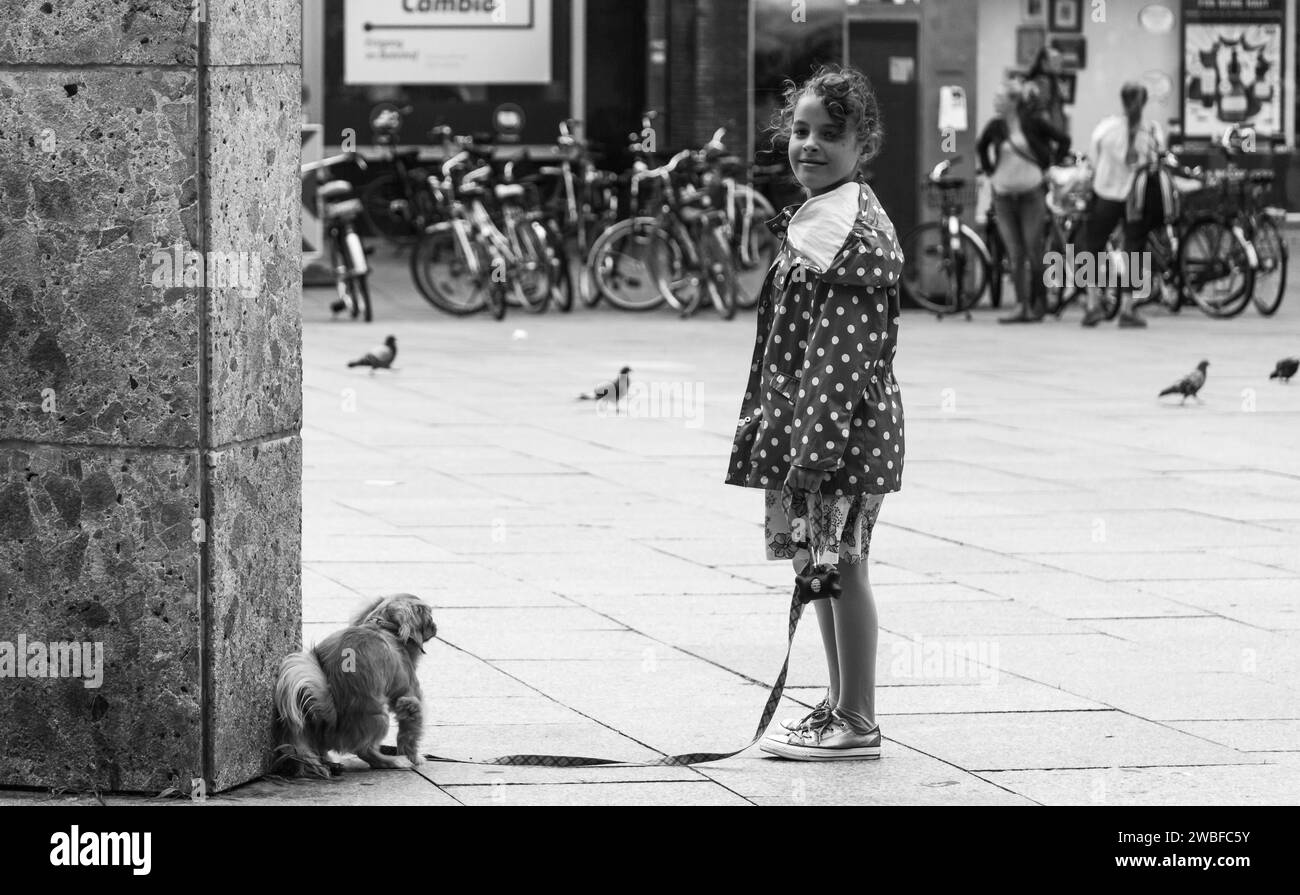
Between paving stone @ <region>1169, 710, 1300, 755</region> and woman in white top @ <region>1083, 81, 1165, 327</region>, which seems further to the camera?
woman in white top @ <region>1083, 81, 1165, 327</region>

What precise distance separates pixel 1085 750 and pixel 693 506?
154 inches

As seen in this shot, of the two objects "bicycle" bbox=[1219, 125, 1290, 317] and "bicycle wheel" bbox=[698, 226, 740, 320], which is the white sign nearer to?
"bicycle wheel" bbox=[698, 226, 740, 320]

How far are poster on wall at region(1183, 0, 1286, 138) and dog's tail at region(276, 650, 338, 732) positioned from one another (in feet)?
66.5

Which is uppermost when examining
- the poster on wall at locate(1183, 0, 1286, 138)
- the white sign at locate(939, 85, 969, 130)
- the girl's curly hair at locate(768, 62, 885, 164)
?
the poster on wall at locate(1183, 0, 1286, 138)

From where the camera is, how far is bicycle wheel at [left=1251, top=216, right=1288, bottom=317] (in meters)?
17.9

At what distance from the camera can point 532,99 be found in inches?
906

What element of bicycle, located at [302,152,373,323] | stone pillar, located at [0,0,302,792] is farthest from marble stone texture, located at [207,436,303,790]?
bicycle, located at [302,152,373,323]

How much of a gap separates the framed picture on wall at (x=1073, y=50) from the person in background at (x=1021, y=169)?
656 centimetres

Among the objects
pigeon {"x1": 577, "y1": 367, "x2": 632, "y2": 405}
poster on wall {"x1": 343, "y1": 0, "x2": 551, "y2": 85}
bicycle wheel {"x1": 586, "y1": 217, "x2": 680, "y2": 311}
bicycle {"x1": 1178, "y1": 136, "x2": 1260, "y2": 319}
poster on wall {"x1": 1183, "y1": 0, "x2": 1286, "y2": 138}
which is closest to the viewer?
pigeon {"x1": 577, "y1": 367, "x2": 632, "y2": 405}

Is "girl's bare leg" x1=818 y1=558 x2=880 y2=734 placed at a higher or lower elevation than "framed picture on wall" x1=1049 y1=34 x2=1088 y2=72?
lower

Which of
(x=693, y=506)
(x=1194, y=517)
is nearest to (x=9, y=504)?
(x=693, y=506)

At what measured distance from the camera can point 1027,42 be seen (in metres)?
23.5

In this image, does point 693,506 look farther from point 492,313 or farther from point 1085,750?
point 492,313

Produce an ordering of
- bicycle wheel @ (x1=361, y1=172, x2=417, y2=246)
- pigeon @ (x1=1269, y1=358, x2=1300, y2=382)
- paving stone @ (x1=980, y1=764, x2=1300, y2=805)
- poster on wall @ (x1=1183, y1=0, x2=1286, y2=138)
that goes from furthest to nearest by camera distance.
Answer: poster on wall @ (x1=1183, y1=0, x2=1286, y2=138)
bicycle wheel @ (x1=361, y1=172, x2=417, y2=246)
pigeon @ (x1=1269, y1=358, x2=1300, y2=382)
paving stone @ (x1=980, y1=764, x2=1300, y2=805)
